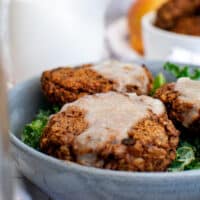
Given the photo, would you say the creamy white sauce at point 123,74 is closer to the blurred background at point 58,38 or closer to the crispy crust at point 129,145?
the crispy crust at point 129,145

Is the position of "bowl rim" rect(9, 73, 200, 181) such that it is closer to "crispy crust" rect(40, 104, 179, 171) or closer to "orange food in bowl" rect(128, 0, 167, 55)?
"crispy crust" rect(40, 104, 179, 171)

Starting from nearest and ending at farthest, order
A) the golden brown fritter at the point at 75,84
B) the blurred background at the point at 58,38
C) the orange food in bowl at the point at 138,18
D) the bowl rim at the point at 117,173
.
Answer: the bowl rim at the point at 117,173 < the golden brown fritter at the point at 75,84 < the blurred background at the point at 58,38 < the orange food in bowl at the point at 138,18

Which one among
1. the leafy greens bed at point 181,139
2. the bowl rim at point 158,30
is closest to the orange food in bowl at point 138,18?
the bowl rim at point 158,30

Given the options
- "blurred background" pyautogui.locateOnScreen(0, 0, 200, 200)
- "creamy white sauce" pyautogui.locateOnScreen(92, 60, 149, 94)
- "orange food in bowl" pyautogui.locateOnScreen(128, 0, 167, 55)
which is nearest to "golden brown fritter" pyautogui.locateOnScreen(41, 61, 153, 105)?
"creamy white sauce" pyautogui.locateOnScreen(92, 60, 149, 94)

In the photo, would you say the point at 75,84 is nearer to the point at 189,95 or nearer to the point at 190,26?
the point at 189,95

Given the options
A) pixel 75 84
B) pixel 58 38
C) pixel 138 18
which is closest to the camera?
pixel 75 84

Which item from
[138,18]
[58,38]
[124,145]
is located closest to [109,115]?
[124,145]
